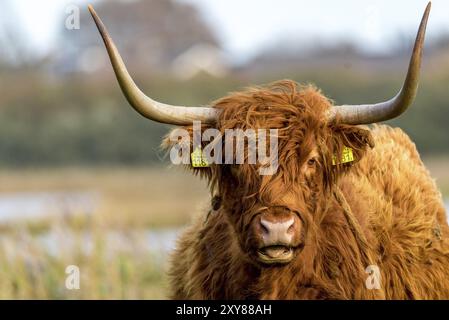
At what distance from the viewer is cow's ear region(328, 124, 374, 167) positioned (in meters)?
5.96

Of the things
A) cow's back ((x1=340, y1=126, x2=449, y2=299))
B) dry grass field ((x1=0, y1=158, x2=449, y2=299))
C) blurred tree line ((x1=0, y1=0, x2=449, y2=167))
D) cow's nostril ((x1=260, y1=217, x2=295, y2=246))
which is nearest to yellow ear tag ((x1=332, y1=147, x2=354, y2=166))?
cow's back ((x1=340, y1=126, x2=449, y2=299))

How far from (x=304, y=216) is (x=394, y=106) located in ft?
2.78

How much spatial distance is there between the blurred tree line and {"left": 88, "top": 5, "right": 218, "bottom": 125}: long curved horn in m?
18.5

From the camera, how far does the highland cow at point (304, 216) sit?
553 cm

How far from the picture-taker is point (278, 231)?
532 centimetres

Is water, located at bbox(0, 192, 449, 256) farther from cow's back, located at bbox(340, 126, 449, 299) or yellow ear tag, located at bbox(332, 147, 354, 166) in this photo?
yellow ear tag, located at bbox(332, 147, 354, 166)

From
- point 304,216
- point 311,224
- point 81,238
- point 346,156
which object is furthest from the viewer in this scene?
point 81,238

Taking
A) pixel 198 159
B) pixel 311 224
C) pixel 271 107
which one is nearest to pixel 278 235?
pixel 311 224

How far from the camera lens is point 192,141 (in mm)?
6090

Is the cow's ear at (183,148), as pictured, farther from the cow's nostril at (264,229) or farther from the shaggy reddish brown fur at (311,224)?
the cow's nostril at (264,229)

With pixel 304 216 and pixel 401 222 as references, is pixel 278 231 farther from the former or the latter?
pixel 401 222
